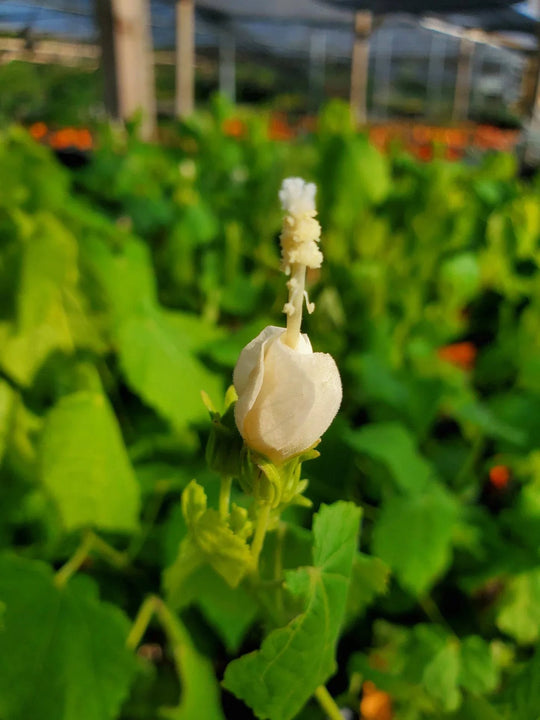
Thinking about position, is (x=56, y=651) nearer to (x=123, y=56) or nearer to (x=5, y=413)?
(x=5, y=413)

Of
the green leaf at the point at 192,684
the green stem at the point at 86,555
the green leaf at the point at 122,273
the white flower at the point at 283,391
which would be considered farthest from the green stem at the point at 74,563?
the white flower at the point at 283,391

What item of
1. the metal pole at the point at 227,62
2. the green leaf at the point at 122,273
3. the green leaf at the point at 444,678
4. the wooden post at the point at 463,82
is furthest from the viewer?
the wooden post at the point at 463,82

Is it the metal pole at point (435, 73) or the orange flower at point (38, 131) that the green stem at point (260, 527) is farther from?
the metal pole at point (435, 73)

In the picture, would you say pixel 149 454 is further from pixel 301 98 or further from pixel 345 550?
pixel 301 98

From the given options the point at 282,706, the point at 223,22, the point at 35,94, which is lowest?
the point at 223,22

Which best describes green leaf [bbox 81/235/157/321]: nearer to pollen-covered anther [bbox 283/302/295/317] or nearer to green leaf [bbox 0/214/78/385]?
green leaf [bbox 0/214/78/385]

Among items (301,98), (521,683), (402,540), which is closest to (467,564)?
(402,540)

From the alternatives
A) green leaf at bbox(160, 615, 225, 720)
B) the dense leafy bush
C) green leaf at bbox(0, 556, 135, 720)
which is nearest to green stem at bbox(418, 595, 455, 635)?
the dense leafy bush
